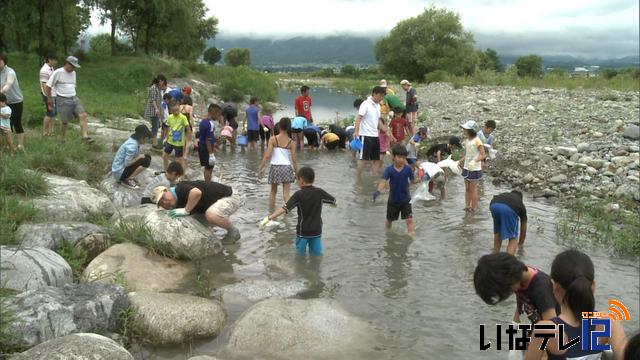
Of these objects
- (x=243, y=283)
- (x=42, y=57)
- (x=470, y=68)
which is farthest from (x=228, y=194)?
(x=470, y=68)

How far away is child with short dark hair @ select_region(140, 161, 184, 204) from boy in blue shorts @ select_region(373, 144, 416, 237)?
3.05m

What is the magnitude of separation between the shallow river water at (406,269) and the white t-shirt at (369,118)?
1.40 meters

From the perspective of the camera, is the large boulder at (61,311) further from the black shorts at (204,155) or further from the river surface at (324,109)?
the river surface at (324,109)

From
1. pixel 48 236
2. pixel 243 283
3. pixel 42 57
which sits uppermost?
pixel 42 57

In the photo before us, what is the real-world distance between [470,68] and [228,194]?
57460 mm

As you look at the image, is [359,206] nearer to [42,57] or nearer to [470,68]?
[42,57]

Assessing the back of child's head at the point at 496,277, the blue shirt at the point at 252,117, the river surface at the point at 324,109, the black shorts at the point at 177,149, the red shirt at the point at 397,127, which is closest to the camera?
the back of child's head at the point at 496,277

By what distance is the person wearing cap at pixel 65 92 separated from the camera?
11062 millimetres

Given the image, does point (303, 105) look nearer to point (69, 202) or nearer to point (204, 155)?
point (204, 155)

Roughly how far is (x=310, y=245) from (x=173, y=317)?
244 centimetres

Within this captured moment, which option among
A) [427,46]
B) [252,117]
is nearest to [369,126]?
[252,117]

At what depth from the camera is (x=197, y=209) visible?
759cm

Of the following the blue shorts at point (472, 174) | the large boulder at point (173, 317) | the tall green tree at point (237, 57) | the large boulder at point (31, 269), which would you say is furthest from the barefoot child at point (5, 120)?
the tall green tree at point (237, 57)

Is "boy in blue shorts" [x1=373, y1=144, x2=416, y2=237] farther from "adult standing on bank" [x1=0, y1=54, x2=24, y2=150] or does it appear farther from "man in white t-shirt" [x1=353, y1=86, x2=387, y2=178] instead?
"adult standing on bank" [x1=0, y1=54, x2=24, y2=150]
